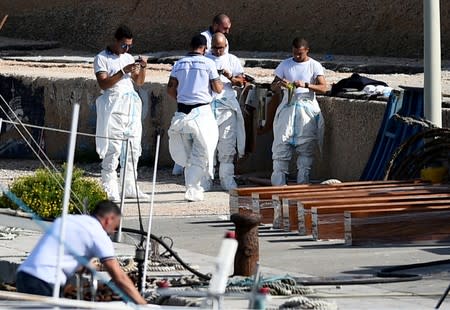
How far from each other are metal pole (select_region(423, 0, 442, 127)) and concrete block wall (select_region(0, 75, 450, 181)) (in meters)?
1.06

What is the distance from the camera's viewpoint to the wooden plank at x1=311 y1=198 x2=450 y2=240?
13242 mm

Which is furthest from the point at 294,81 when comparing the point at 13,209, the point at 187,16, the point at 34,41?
the point at 34,41

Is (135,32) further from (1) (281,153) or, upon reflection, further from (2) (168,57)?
(1) (281,153)

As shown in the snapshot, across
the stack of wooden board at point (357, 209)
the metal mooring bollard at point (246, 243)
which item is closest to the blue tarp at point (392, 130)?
the stack of wooden board at point (357, 209)

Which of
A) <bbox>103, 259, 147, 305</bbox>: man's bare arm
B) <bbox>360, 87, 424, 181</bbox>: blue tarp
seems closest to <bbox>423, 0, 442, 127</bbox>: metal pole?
<bbox>360, 87, 424, 181</bbox>: blue tarp

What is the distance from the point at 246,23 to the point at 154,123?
470 inches

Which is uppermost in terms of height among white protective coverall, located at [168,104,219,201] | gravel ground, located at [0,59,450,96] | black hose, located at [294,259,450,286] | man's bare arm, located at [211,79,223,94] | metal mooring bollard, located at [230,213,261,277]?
gravel ground, located at [0,59,450,96]

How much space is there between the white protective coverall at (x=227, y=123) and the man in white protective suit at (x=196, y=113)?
0.93 metres

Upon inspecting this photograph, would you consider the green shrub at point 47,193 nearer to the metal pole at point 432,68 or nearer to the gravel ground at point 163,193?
the gravel ground at point 163,193

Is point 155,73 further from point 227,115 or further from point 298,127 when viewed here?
point 298,127

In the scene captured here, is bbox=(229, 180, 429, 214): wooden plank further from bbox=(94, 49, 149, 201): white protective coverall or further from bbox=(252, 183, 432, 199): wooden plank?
bbox=(94, 49, 149, 201): white protective coverall

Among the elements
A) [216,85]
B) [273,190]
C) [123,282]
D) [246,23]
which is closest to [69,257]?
[123,282]

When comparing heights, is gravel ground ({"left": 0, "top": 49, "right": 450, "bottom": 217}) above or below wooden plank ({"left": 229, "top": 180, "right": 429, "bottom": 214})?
above

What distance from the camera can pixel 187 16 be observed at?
34188mm
